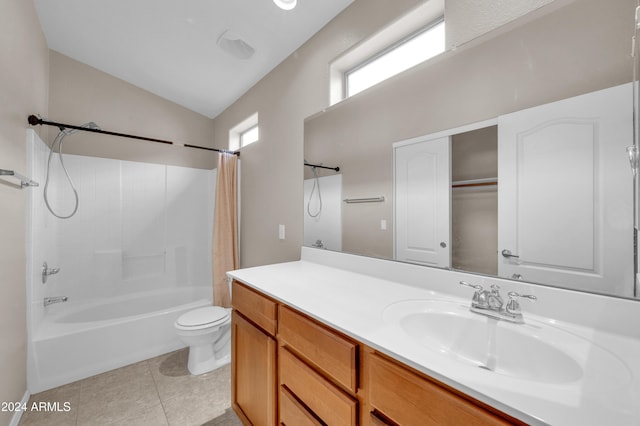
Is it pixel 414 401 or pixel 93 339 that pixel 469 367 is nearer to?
pixel 414 401

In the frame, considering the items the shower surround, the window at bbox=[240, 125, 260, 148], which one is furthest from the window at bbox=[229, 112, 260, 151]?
the shower surround

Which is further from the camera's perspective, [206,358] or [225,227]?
[225,227]

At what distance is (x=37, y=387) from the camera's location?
176 centimetres

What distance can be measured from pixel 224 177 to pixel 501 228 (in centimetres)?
240

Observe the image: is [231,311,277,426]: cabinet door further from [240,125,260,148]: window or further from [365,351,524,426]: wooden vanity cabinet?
[240,125,260,148]: window

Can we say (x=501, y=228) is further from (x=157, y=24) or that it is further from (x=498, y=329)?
(x=157, y=24)

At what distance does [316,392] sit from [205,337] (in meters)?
1.43

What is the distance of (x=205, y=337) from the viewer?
1.97 metres

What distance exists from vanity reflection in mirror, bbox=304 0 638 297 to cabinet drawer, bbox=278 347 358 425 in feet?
2.21

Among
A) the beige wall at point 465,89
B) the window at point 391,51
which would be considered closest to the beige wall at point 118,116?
the beige wall at point 465,89

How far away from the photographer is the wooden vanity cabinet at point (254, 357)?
3.75 ft

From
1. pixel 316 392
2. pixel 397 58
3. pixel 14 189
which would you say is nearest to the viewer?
pixel 316 392

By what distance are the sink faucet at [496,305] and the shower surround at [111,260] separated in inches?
97.1

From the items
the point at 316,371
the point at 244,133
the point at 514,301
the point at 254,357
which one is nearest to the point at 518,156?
the point at 514,301
